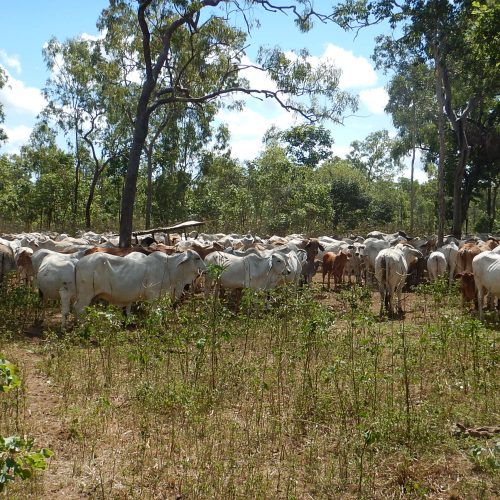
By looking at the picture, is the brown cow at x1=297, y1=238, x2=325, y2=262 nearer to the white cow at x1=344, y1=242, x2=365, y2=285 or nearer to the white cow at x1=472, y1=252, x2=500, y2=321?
the white cow at x1=344, y1=242, x2=365, y2=285

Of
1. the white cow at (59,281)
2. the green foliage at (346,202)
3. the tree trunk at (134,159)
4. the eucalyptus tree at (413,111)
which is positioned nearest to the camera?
→ the white cow at (59,281)

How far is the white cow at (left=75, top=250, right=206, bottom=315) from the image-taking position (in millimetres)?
11023

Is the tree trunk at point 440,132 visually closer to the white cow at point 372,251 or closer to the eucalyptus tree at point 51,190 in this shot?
the white cow at point 372,251

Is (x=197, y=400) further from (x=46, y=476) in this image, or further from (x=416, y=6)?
(x=416, y=6)

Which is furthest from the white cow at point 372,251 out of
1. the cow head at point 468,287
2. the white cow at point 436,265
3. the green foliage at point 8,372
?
the green foliage at point 8,372

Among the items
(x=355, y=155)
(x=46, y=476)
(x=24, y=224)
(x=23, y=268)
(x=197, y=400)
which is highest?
(x=355, y=155)

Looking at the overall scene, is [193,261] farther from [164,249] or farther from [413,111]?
[413,111]

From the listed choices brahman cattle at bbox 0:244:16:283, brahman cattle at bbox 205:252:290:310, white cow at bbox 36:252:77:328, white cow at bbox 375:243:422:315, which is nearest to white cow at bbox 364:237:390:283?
white cow at bbox 375:243:422:315

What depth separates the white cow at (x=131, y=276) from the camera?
1102cm

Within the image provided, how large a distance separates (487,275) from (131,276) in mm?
7319

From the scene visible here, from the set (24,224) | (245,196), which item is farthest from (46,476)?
(24,224)

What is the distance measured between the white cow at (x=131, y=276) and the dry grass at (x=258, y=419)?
2.23 meters

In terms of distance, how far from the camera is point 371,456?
17.4ft

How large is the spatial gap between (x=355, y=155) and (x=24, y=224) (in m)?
43.2
